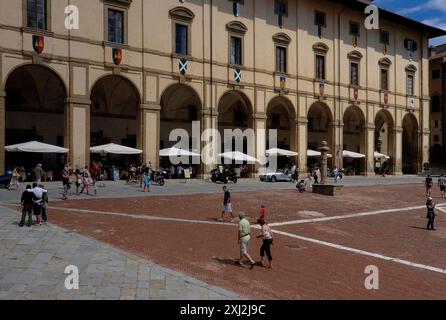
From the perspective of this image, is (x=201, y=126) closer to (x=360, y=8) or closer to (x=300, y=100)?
(x=300, y=100)

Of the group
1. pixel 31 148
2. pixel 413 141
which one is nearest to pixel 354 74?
pixel 413 141

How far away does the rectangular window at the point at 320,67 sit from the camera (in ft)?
Answer: 136

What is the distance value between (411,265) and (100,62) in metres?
23.3

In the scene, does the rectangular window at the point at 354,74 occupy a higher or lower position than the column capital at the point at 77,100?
higher

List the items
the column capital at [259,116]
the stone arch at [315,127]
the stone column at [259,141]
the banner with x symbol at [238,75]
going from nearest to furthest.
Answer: the banner with x symbol at [238,75]
the stone column at [259,141]
the column capital at [259,116]
the stone arch at [315,127]

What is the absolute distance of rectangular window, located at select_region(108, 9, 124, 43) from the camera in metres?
29.4

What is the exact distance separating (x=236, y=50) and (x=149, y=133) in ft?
35.7

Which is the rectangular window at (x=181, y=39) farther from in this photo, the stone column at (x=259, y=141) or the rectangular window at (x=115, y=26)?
the stone column at (x=259, y=141)

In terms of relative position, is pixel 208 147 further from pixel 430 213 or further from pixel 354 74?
pixel 354 74

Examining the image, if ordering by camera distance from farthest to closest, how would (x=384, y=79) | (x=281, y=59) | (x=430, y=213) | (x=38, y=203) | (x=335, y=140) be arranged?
1. (x=384, y=79)
2. (x=335, y=140)
3. (x=281, y=59)
4. (x=430, y=213)
5. (x=38, y=203)

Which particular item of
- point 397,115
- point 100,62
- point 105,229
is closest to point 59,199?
point 105,229

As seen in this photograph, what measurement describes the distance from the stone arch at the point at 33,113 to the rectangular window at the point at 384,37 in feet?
112

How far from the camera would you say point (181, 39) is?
32.7m

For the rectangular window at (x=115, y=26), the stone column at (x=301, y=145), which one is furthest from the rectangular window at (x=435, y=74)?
the rectangular window at (x=115, y=26)
